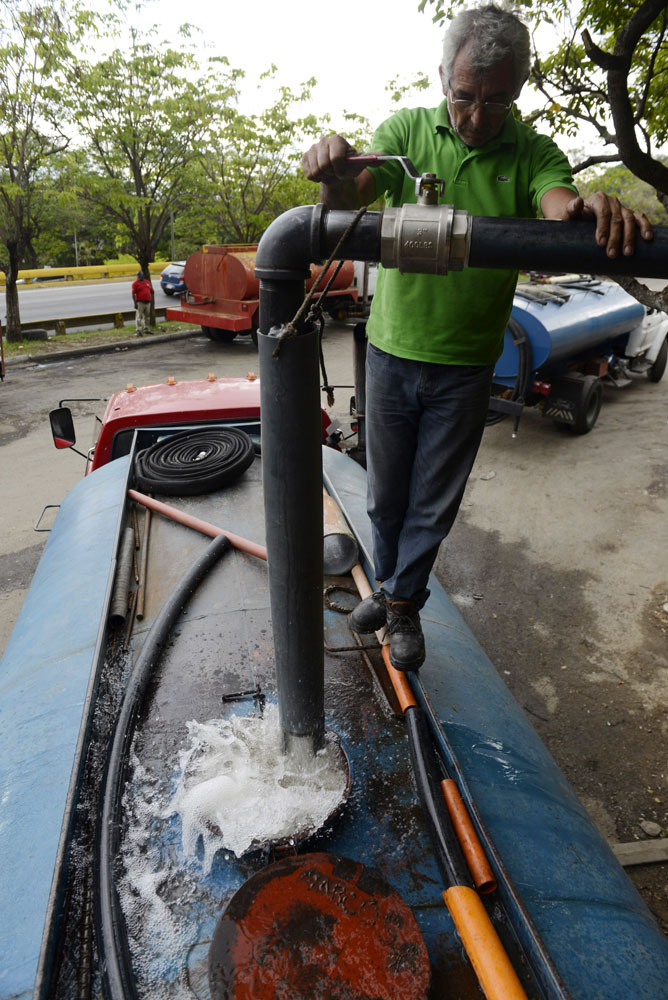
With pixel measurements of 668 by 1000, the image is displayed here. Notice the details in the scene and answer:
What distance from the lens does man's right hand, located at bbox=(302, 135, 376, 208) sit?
1.62 metres

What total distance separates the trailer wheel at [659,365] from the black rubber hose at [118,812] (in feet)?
40.1

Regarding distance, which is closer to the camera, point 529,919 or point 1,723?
point 529,919

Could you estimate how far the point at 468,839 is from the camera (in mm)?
1719

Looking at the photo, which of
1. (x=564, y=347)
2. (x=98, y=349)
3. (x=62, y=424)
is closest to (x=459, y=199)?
(x=62, y=424)

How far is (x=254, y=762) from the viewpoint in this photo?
197cm

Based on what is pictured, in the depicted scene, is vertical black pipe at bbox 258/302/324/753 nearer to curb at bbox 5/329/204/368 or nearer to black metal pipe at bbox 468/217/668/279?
black metal pipe at bbox 468/217/668/279

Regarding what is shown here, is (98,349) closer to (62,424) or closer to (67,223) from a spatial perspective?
(62,424)

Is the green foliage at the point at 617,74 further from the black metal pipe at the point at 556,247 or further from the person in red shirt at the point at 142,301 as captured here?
the person in red shirt at the point at 142,301

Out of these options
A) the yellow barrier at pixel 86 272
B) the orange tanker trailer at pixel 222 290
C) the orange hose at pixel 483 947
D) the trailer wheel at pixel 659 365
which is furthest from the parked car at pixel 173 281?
the orange hose at pixel 483 947

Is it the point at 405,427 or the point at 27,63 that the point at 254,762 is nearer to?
the point at 405,427

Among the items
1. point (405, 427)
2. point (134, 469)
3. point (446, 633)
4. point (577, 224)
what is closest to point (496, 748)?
point (446, 633)

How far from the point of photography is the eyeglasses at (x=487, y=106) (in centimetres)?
192

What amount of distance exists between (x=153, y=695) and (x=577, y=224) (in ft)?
6.63

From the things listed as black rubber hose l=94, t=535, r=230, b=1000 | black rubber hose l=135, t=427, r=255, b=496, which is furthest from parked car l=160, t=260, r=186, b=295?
black rubber hose l=94, t=535, r=230, b=1000
